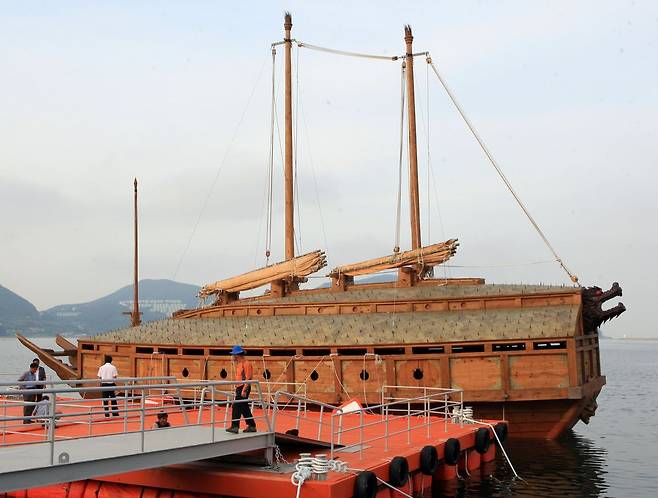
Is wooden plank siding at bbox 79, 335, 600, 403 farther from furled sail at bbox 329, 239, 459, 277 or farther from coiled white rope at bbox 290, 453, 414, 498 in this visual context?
coiled white rope at bbox 290, 453, 414, 498

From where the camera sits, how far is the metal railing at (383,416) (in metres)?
16.3

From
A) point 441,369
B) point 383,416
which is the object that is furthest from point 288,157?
point 383,416

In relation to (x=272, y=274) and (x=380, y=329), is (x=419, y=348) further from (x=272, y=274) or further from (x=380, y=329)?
(x=272, y=274)

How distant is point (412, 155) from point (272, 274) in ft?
31.1

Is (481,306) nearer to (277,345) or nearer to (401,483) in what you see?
(277,345)

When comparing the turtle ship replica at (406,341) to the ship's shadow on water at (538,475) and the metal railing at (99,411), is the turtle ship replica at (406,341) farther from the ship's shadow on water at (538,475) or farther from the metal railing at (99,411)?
the metal railing at (99,411)

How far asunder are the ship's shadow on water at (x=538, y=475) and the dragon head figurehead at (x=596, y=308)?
4.57m

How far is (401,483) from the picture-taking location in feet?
53.2

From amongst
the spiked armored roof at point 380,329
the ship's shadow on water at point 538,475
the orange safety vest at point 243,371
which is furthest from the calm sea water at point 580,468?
the orange safety vest at point 243,371

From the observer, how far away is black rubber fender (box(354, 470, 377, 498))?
47.0 feet

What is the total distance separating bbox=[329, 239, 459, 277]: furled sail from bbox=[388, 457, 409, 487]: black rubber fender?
689 inches

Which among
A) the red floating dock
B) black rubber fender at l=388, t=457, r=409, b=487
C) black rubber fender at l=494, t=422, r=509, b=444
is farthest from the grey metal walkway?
black rubber fender at l=494, t=422, r=509, b=444

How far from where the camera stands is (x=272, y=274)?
119 feet

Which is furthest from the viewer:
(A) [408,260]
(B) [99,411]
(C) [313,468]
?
(A) [408,260]
